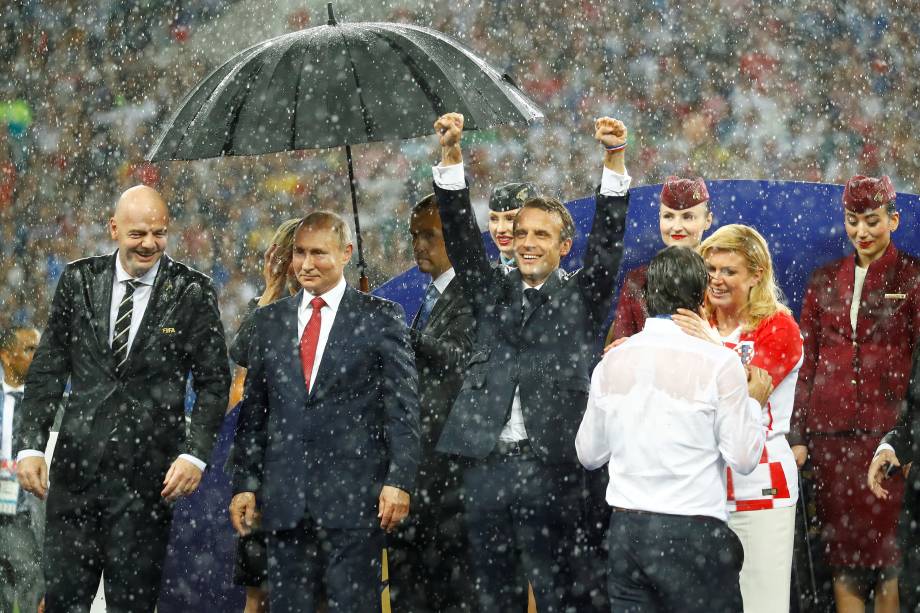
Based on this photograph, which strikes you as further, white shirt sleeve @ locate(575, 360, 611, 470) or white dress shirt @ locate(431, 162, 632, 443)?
white dress shirt @ locate(431, 162, 632, 443)

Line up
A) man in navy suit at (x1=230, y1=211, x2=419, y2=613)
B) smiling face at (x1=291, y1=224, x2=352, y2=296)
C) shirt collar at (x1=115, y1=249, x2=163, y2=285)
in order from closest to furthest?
man in navy suit at (x1=230, y1=211, x2=419, y2=613)
smiling face at (x1=291, y1=224, x2=352, y2=296)
shirt collar at (x1=115, y1=249, x2=163, y2=285)

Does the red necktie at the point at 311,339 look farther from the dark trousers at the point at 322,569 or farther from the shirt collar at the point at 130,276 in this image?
the shirt collar at the point at 130,276

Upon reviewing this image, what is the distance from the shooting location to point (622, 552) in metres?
3.78

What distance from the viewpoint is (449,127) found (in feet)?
14.3

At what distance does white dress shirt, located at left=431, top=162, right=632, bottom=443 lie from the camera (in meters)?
4.40

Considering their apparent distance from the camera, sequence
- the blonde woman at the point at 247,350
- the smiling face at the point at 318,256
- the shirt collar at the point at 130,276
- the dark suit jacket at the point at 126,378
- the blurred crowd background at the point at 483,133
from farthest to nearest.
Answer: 1. the blurred crowd background at the point at 483,133
2. the blonde woman at the point at 247,350
3. the shirt collar at the point at 130,276
4. the dark suit jacket at the point at 126,378
5. the smiling face at the point at 318,256

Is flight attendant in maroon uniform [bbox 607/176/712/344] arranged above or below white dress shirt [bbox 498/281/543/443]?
above

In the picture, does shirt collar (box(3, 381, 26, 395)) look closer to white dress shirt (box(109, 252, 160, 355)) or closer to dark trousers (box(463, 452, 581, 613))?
white dress shirt (box(109, 252, 160, 355))

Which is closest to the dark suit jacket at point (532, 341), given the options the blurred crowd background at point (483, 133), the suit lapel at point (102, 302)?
the suit lapel at point (102, 302)

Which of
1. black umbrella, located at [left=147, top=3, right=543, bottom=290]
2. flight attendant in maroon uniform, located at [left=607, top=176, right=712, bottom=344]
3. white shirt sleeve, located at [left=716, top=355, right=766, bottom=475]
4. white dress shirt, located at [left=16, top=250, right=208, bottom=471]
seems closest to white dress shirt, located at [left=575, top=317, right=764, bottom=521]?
white shirt sleeve, located at [left=716, top=355, right=766, bottom=475]

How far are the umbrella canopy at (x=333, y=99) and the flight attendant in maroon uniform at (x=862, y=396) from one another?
1.37 m

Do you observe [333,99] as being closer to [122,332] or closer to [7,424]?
[122,332]

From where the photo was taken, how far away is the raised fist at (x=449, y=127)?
14.3 feet

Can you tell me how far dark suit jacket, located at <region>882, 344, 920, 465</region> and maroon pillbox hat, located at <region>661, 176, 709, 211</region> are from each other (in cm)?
95
